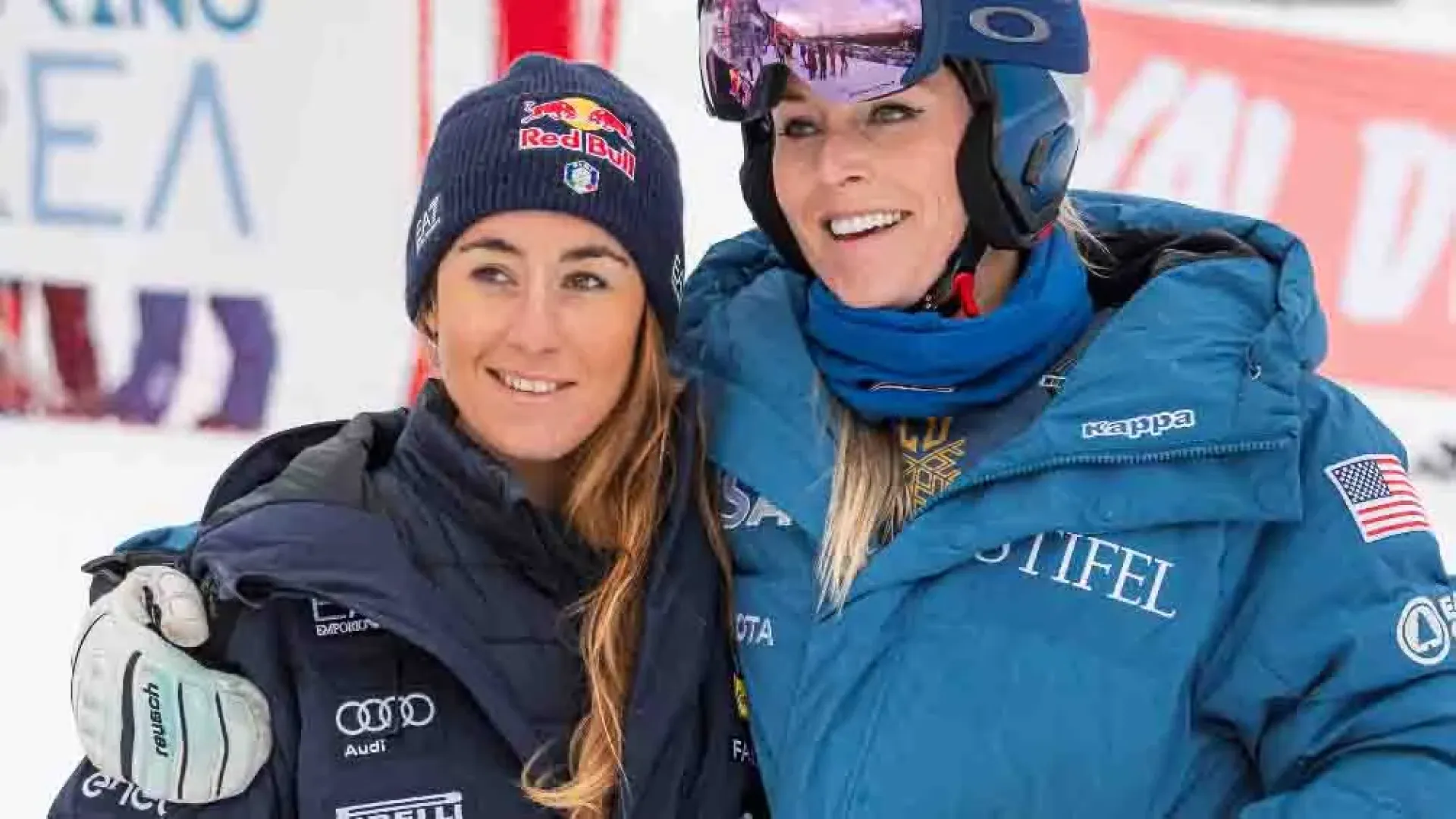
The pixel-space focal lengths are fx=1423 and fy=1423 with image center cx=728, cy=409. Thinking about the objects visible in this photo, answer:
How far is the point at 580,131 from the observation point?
1.76 metres

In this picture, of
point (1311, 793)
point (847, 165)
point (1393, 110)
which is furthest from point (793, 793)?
point (1393, 110)

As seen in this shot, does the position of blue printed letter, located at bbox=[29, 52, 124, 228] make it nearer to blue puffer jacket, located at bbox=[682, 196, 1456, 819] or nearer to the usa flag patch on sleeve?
blue puffer jacket, located at bbox=[682, 196, 1456, 819]

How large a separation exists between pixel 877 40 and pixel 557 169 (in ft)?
1.33

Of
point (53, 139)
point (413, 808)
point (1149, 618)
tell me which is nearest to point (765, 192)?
point (1149, 618)

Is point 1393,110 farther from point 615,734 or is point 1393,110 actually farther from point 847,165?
point 615,734

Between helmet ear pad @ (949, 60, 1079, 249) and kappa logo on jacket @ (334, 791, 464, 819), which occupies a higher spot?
helmet ear pad @ (949, 60, 1079, 249)

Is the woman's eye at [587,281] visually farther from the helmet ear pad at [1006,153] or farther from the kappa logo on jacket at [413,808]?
the kappa logo on jacket at [413,808]

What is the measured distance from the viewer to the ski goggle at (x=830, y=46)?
1.68 m

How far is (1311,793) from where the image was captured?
1.46 m

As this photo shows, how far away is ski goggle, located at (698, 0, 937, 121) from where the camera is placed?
1.68 metres

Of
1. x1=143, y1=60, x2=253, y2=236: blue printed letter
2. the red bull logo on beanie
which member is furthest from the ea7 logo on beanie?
x1=143, y1=60, x2=253, y2=236: blue printed letter

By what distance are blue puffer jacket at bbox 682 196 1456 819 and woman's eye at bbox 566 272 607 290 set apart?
0.38 meters

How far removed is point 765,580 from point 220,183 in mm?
2429

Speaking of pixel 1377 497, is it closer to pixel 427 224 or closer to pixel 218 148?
pixel 427 224
